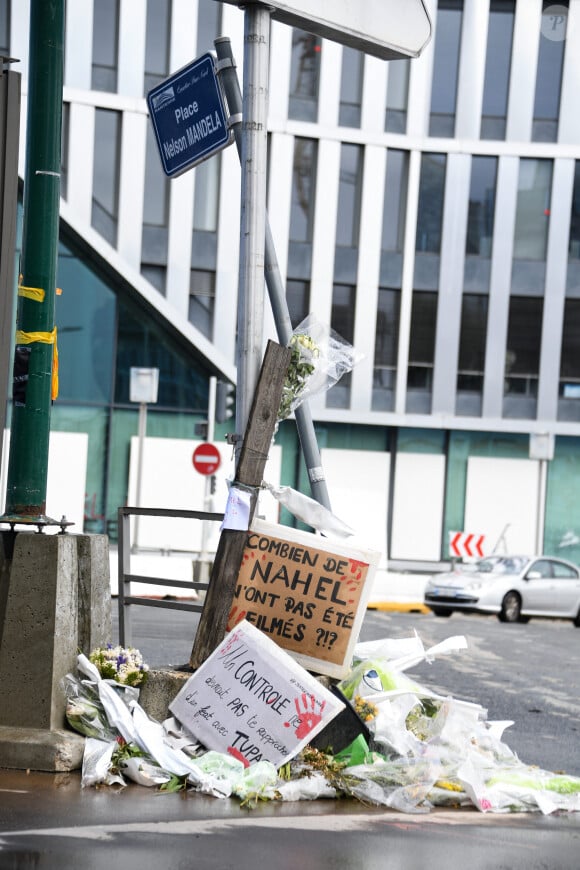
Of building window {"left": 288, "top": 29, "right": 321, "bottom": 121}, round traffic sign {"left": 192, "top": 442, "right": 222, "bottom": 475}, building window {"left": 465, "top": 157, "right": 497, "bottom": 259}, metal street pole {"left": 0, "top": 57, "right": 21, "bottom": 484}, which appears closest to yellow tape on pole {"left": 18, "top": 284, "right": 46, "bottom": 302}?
metal street pole {"left": 0, "top": 57, "right": 21, "bottom": 484}

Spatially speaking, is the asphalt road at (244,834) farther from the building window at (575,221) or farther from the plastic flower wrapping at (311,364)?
the building window at (575,221)

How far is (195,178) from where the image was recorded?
35.3m

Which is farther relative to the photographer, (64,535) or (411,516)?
(411,516)

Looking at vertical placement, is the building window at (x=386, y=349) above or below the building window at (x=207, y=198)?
below

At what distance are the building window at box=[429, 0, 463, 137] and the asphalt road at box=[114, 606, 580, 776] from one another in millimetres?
19362

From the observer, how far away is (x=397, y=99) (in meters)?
36.7

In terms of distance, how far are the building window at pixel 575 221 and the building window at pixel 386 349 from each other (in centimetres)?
495

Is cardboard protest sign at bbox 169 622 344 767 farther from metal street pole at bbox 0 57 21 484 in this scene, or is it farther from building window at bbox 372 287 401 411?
building window at bbox 372 287 401 411

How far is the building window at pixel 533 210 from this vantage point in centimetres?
3688

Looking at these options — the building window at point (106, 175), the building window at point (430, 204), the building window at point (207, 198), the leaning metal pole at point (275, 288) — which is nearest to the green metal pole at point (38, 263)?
the leaning metal pole at point (275, 288)

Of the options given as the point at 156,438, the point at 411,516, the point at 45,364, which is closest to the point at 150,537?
the point at 156,438

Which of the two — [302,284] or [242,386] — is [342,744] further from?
[302,284]

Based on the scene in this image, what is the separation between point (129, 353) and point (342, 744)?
2810cm

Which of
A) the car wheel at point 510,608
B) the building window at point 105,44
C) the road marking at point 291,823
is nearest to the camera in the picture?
Answer: the road marking at point 291,823
